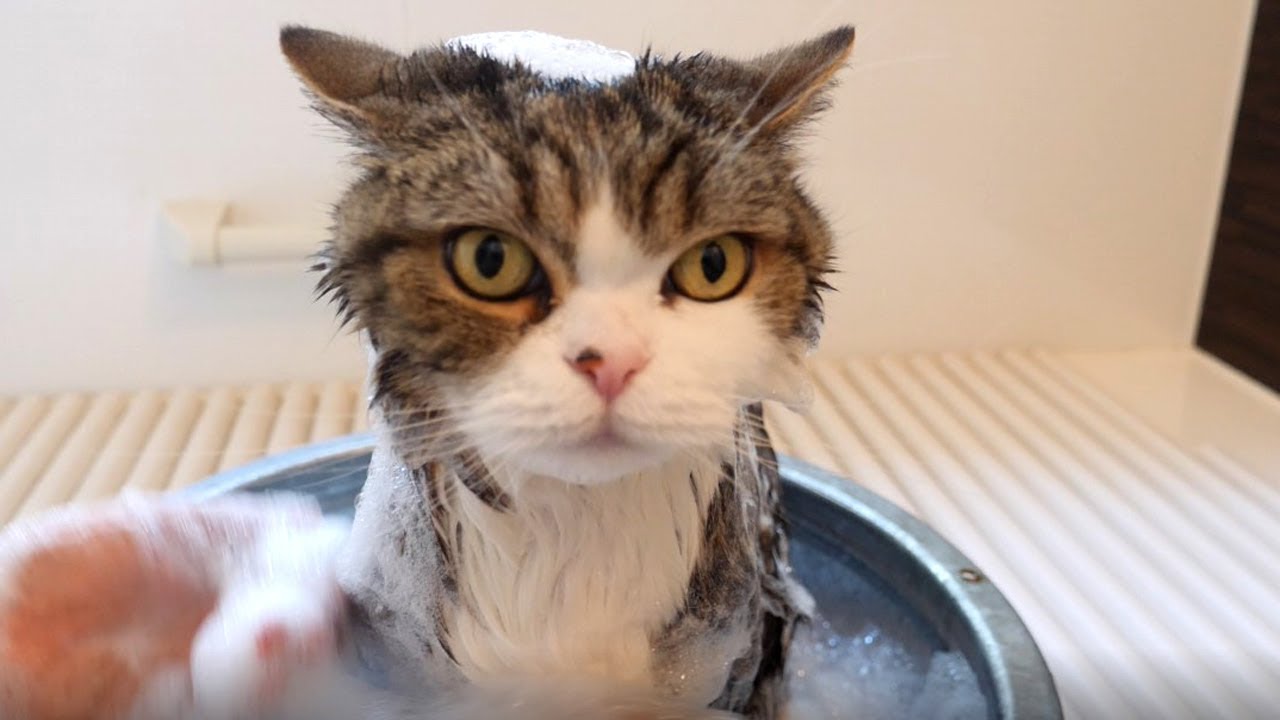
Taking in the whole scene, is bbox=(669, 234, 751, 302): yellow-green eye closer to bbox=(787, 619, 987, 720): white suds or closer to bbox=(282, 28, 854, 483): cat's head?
bbox=(282, 28, 854, 483): cat's head

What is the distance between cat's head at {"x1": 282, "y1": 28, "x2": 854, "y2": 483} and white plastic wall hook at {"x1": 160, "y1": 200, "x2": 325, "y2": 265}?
61 centimetres

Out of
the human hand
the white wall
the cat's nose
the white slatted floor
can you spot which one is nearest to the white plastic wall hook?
the white wall

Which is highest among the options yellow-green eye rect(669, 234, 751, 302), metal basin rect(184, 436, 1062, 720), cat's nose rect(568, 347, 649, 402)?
yellow-green eye rect(669, 234, 751, 302)

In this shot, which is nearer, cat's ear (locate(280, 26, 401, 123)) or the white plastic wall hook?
cat's ear (locate(280, 26, 401, 123))

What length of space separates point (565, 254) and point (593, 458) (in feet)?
0.28

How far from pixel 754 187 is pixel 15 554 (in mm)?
420

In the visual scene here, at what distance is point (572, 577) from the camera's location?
0.54 meters

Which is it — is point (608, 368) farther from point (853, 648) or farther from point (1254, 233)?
point (1254, 233)

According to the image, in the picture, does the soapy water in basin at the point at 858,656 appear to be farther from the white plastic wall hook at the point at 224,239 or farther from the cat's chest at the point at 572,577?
the white plastic wall hook at the point at 224,239

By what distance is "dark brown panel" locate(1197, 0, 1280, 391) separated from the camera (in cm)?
123

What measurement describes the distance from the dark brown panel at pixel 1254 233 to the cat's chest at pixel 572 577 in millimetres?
1000

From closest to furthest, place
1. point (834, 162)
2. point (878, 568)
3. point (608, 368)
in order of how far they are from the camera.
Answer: point (608, 368) → point (878, 568) → point (834, 162)

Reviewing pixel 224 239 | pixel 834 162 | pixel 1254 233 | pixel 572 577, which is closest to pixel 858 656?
pixel 572 577

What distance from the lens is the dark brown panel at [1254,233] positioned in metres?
1.23
